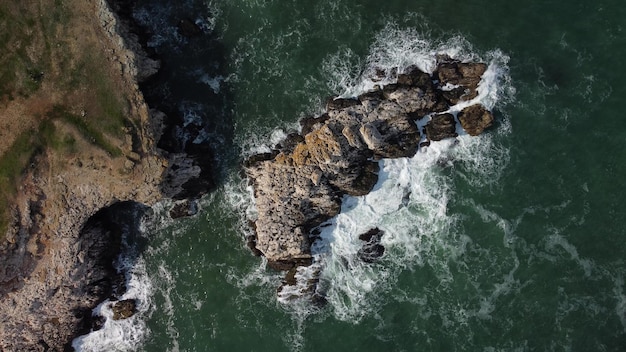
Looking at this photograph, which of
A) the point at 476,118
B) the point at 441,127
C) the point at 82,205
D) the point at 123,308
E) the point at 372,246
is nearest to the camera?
the point at 82,205

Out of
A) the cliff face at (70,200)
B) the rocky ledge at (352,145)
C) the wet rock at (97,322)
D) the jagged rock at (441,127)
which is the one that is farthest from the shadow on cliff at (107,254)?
the jagged rock at (441,127)

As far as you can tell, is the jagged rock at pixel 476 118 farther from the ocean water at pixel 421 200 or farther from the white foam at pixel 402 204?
the ocean water at pixel 421 200

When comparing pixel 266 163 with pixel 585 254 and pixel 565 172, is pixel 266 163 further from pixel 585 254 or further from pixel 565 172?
pixel 585 254

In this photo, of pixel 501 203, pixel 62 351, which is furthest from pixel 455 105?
pixel 62 351

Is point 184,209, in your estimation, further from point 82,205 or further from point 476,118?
point 476,118

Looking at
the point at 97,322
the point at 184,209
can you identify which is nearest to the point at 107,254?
the point at 97,322

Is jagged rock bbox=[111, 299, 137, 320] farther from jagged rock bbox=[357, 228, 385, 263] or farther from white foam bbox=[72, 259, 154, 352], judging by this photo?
jagged rock bbox=[357, 228, 385, 263]
